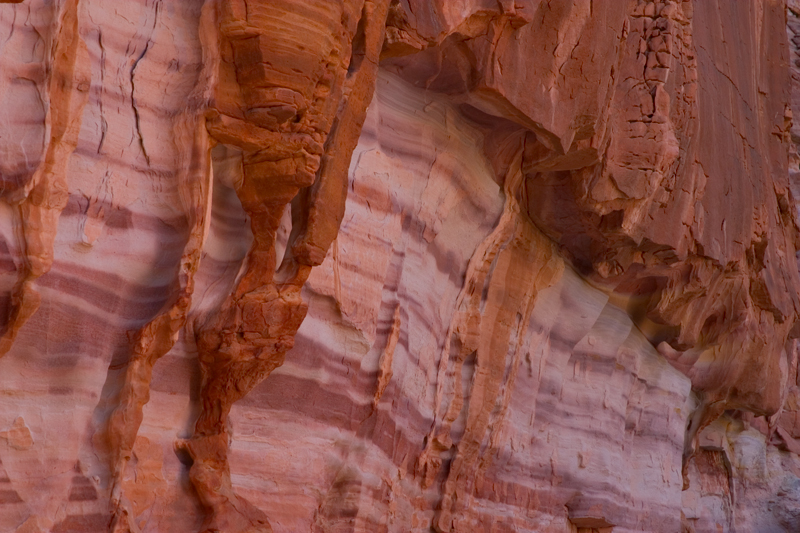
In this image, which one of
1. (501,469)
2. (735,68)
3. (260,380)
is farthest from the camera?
(735,68)

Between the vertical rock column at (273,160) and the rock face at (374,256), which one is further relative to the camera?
the vertical rock column at (273,160)

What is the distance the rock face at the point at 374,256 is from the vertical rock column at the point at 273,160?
1 cm

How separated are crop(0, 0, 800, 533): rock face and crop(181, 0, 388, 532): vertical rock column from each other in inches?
0.4

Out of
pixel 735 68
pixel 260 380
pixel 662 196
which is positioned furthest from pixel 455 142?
pixel 735 68

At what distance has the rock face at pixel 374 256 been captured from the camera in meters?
3.08

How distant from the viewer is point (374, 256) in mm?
4320

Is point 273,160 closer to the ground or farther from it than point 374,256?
farther from it

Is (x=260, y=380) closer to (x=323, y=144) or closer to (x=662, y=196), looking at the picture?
(x=323, y=144)

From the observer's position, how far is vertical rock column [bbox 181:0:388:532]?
3242mm

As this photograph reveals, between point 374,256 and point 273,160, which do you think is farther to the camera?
point 374,256

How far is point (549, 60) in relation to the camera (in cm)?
454

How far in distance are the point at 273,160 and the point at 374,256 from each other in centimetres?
105

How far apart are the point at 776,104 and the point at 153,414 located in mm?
6141

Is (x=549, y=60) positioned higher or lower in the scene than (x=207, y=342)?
higher
